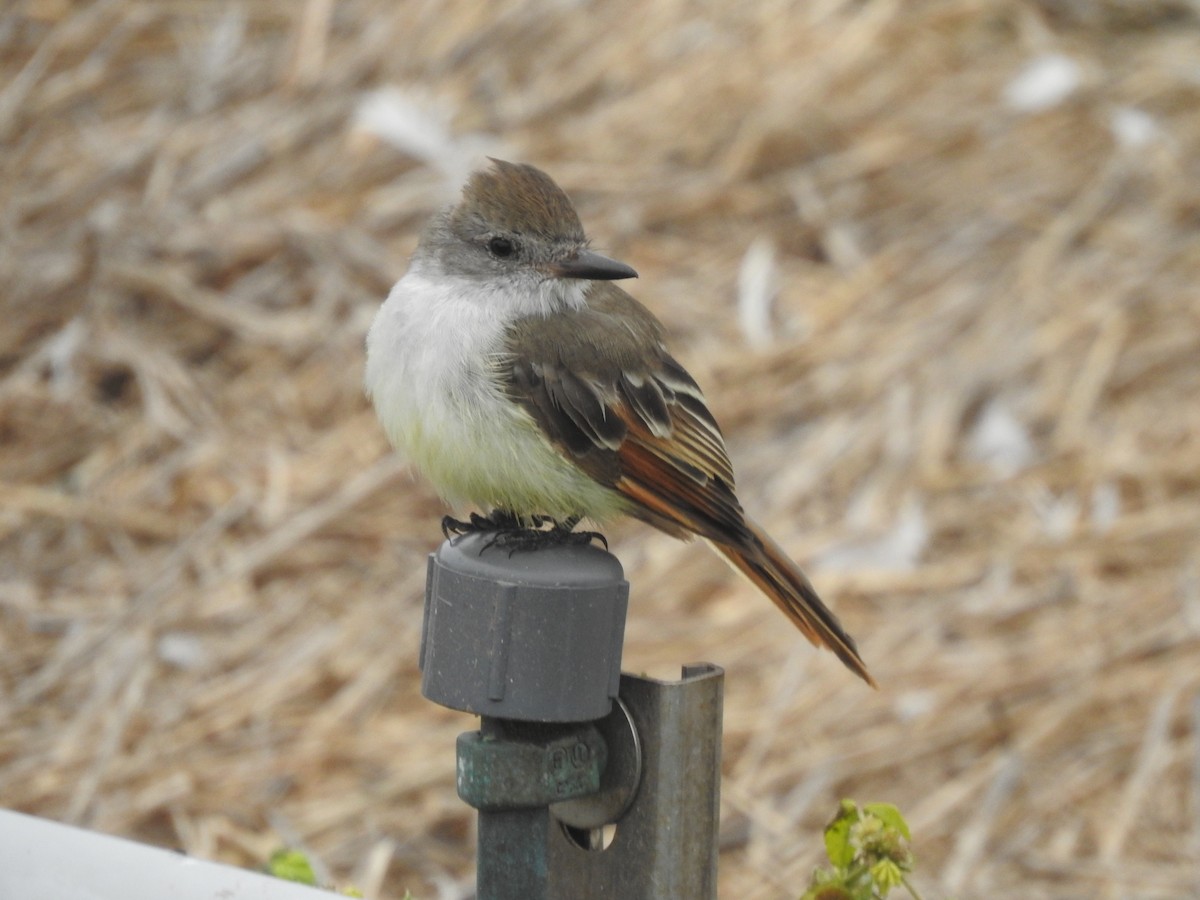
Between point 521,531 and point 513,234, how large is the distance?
106cm

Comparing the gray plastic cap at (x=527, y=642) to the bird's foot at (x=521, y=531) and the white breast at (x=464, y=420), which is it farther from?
the white breast at (x=464, y=420)

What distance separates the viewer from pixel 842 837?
2471mm

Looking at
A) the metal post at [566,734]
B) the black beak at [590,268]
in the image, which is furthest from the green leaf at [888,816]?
the black beak at [590,268]

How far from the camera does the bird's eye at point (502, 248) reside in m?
3.97

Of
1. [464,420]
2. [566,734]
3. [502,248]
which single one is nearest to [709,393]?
[502,248]

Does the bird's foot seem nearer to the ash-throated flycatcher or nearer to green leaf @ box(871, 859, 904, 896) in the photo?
the ash-throated flycatcher

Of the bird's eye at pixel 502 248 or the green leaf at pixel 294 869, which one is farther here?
the bird's eye at pixel 502 248

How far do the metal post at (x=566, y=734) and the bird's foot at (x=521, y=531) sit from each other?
0.21 meters

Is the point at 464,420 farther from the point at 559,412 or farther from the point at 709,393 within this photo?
the point at 709,393

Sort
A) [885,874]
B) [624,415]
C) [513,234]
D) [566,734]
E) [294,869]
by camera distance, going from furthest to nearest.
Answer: [513,234] < [624,415] < [294,869] < [566,734] < [885,874]

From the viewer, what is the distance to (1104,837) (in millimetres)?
4902

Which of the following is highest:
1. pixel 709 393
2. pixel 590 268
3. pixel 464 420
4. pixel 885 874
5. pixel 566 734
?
pixel 709 393

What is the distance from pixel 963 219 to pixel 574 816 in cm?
509

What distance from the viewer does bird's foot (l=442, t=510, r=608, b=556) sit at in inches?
114
